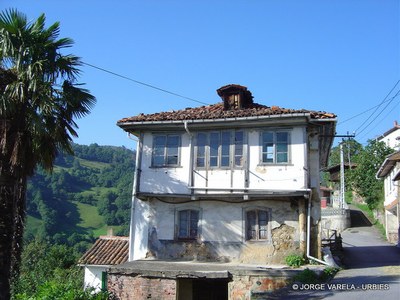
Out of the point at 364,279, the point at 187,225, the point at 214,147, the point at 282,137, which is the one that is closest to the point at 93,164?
the point at 187,225

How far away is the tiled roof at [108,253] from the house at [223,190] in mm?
3682

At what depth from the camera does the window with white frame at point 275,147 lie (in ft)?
55.7

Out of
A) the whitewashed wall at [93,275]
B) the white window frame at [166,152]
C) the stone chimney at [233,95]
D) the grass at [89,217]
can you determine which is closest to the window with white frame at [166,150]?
the white window frame at [166,152]

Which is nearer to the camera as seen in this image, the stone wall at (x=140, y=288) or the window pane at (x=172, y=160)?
the stone wall at (x=140, y=288)

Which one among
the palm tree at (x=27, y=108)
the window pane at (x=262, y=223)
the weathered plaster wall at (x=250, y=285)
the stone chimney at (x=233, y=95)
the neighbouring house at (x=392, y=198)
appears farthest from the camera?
the neighbouring house at (x=392, y=198)

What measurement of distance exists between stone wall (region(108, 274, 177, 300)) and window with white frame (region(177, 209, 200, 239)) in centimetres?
307

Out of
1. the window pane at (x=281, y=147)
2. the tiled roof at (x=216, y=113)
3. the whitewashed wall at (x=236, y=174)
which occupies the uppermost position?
the tiled roof at (x=216, y=113)

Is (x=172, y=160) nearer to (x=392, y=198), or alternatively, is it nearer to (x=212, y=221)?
(x=212, y=221)

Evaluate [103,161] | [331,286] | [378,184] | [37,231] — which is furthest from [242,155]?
[103,161]

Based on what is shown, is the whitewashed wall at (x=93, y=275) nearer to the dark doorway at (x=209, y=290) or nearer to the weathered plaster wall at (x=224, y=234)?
the weathered plaster wall at (x=224, y=234)

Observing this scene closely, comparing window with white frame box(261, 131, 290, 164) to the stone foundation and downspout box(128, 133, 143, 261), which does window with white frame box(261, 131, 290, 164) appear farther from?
downspout box(128, 133, 143, 261)

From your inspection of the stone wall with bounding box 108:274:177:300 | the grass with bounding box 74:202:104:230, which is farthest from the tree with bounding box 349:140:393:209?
→ the grass with bounding box 74:202:104:230

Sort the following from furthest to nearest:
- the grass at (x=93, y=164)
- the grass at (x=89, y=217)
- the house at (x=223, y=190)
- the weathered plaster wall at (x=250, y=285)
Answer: the grass at (x=93, y=164), the grass at (x=89, y=217), the house at (x=223, y=190), the weathered plaster wall at (x=250, y=285)

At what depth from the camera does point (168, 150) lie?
18484 millimetres
